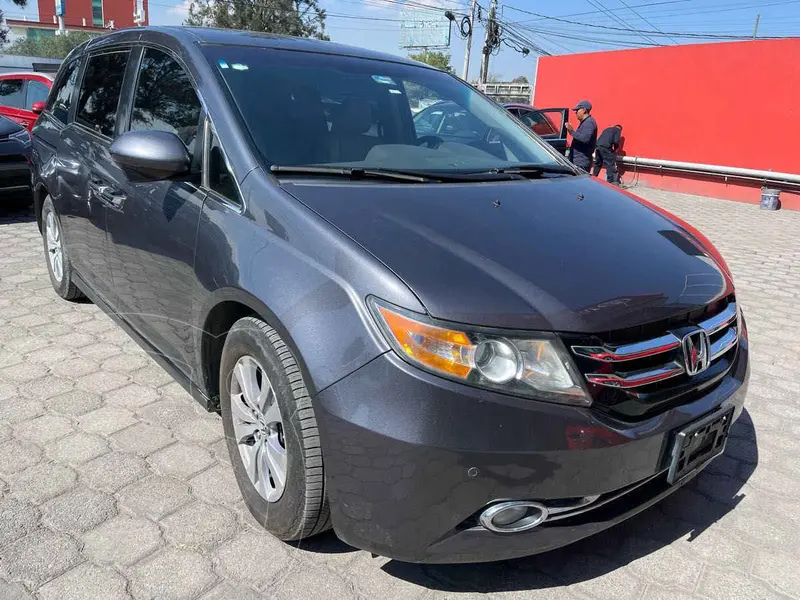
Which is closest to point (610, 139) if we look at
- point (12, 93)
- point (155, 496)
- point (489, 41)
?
point (12, 93)

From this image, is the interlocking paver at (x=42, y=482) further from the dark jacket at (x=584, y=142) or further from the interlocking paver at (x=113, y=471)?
the dark jacket at (x=584, y=142)

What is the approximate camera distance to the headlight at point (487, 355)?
5.65 feet

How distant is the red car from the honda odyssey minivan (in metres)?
8.07

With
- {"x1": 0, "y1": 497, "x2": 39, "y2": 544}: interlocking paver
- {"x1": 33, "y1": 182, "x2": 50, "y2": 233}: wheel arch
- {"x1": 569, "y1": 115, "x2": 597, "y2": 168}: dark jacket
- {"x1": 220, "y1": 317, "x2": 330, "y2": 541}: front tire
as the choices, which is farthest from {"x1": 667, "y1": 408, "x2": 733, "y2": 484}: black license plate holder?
{"x1": 569, "y1": 115, "x2": 597, "y2": 168}: dark jacket

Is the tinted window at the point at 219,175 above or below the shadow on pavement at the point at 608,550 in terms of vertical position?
above

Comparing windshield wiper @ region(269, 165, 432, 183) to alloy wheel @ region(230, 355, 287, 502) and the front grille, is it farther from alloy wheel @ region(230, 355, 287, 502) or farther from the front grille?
the front grille

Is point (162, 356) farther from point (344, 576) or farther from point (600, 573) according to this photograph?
point (600, 573)

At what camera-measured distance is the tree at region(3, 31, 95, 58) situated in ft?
168

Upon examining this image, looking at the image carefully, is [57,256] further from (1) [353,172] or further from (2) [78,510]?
(1) [353,172]

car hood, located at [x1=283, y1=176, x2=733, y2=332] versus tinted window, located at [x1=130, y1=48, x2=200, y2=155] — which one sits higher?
tinted window, located at [x1=130, y1=48, x2=200, y2=155]

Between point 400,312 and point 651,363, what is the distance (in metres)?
0.78

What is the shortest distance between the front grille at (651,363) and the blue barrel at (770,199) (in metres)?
10.6

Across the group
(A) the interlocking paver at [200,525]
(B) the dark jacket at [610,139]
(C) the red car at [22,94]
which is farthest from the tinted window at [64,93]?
(B) the dark jacket at [610,139]

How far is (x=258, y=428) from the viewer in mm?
2258
